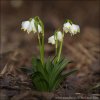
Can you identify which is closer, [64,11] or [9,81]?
[9,81]

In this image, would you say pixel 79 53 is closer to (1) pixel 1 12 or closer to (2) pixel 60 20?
(2) pixel 60 20

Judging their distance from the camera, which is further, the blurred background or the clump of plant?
the blurred background

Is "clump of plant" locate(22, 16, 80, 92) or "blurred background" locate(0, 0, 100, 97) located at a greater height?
"blurred background" locate(0, 0, 100, 97)

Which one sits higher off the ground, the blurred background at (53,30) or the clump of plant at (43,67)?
the blurred background at (53,30)

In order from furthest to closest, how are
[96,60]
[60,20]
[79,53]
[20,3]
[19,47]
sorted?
1. [20,3]
2. [60,20]
3. [19,47]
4. [79,53]
5. [96,60]

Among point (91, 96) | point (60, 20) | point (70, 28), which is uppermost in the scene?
point (60, 20)

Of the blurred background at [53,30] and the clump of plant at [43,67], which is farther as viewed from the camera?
the blurred background at [53,30]

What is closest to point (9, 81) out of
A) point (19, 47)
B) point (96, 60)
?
point (96, 60)

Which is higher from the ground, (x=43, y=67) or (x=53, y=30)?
(x=53, y=30)
